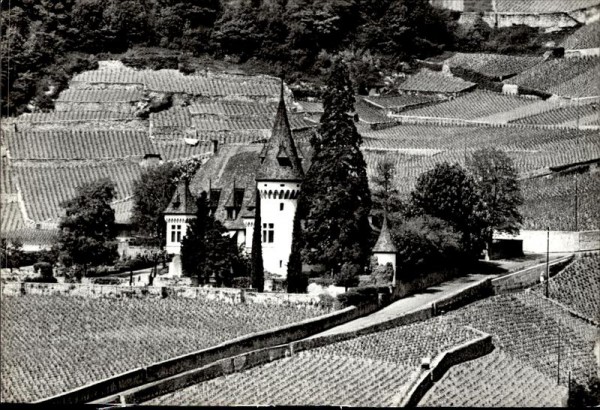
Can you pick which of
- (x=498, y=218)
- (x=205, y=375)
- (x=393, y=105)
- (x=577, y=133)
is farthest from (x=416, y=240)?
(x=393, y=105)

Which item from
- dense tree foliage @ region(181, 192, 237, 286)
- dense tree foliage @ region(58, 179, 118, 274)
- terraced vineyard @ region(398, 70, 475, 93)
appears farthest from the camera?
terraced vineyard @ region(398, 70, 475, 93)

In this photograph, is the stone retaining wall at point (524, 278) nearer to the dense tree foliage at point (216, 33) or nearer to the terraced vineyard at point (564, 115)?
the terraced vineyard at point (564, 115)

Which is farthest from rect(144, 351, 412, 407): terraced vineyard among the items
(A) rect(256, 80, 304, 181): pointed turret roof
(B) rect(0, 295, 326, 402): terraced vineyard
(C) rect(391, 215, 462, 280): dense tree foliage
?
(A) rect(256, 80, 304, 181): pointed turret roof

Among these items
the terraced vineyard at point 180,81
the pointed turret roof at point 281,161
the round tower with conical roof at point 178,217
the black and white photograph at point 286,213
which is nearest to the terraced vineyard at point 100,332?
the black and white photograph at point 286,213

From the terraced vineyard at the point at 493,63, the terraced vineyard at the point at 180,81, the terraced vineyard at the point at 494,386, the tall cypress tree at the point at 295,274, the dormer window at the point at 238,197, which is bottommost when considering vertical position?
the terraced vineyard at the point at 494,386

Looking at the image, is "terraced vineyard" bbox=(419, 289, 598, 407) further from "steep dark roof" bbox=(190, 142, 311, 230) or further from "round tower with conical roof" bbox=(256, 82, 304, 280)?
"steep dark roof" bbox=(190, 142, 311, 230)

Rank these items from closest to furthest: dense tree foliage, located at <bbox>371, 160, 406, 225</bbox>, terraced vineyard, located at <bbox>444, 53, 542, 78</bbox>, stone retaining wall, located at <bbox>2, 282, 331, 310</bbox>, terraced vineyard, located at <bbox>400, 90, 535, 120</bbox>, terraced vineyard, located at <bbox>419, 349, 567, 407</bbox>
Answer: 1. terraced vineyard, located at <bbox>419, 349, 567, 407</bbox>
2. stone retaining wall, located at <bbox>2, 282, 331, 310</bbox>
3. dense tree foliage, located at <bbox>371, 160, 406, 225</bbox>
4. terraced vineyard, located at <bbox>400, 90, 535, 120</bbox>
5. terraced vineyard, located at <bbox>444, 53, 542, 78</bbox>
